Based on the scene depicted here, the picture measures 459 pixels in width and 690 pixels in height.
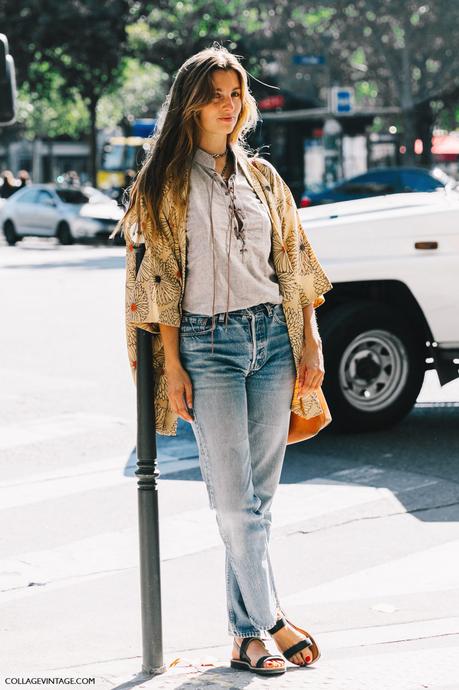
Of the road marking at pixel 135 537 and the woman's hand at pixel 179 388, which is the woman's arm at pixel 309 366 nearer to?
the woman's hand at pixel 179 388

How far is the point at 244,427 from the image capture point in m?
3.67

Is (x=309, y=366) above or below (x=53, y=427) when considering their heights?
above

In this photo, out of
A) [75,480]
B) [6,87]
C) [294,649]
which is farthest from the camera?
[6,87]

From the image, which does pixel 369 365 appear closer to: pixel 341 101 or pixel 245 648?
pixel 245 648

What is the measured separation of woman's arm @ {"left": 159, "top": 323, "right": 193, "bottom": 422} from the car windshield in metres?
26.2

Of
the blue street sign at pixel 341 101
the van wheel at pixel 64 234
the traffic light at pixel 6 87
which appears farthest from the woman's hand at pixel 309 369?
the van wheel at pixel 64 234

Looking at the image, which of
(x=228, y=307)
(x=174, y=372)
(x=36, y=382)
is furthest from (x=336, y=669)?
(x=36, y=382)

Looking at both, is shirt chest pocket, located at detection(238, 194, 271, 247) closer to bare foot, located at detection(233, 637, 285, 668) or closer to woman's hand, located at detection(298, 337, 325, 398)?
woman's hand, located at detection(298, 337, 325, 398)

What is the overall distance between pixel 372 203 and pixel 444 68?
3443cm

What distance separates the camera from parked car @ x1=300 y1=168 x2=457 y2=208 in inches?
830

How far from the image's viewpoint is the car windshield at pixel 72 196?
29516mm

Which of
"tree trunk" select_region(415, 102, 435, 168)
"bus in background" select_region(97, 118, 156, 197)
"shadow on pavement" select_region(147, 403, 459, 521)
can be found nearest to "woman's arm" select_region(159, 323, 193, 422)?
"shadow on pavement" select_region(147, 403, 459, 521)

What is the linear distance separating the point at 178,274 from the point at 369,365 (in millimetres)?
4352

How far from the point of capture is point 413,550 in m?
5.48
